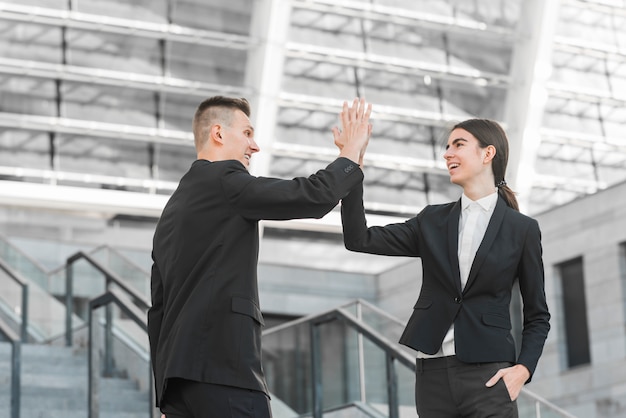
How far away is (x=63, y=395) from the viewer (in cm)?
890

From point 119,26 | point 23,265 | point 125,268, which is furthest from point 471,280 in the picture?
point 119,26

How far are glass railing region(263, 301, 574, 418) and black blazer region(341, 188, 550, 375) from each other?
12.2 feet

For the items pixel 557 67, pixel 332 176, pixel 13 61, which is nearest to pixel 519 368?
pixel 332 176

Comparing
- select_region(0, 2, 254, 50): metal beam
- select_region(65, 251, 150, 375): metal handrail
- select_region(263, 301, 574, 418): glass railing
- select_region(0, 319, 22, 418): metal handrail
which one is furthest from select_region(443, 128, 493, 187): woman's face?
select_region(0, 2, 254, 50): metal beam

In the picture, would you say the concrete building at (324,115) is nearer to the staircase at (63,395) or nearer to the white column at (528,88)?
the white column at (528,88)

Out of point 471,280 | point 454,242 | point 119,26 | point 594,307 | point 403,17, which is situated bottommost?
point 471,280

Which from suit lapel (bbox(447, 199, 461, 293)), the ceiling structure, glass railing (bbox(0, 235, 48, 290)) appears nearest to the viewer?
suit lapel (bbox(447, 199, 461, 293))

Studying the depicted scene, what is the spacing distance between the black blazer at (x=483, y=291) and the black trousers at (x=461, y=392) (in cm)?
4

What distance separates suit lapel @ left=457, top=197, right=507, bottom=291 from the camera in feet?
12.5

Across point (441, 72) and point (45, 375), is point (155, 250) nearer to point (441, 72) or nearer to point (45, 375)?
point (45, 375)

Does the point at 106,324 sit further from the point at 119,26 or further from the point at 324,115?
the point at 324,115

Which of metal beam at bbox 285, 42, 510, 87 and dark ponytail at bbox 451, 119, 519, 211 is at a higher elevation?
metal beam at bbox 285, 42, 510, 87

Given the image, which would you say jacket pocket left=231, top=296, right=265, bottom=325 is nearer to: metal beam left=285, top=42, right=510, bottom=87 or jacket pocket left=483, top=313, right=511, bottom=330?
jacket pocket left=483, top=313, right=511, bottom=330

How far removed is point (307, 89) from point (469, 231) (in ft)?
69.4
